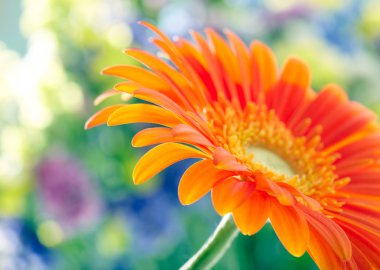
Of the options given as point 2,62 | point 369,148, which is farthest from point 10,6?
point 369,148

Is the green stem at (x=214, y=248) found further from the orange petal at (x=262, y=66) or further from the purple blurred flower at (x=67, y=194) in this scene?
the purple blurred flower at (x=67, y=194)

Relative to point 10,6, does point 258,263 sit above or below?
below

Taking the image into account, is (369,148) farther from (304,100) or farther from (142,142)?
(142,142)

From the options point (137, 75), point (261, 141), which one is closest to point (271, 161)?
point (261, 141)

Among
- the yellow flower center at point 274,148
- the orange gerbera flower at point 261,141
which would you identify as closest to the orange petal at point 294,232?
the orange gerbera flower at point 261,141

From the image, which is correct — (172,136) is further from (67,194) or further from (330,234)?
(67,194)
